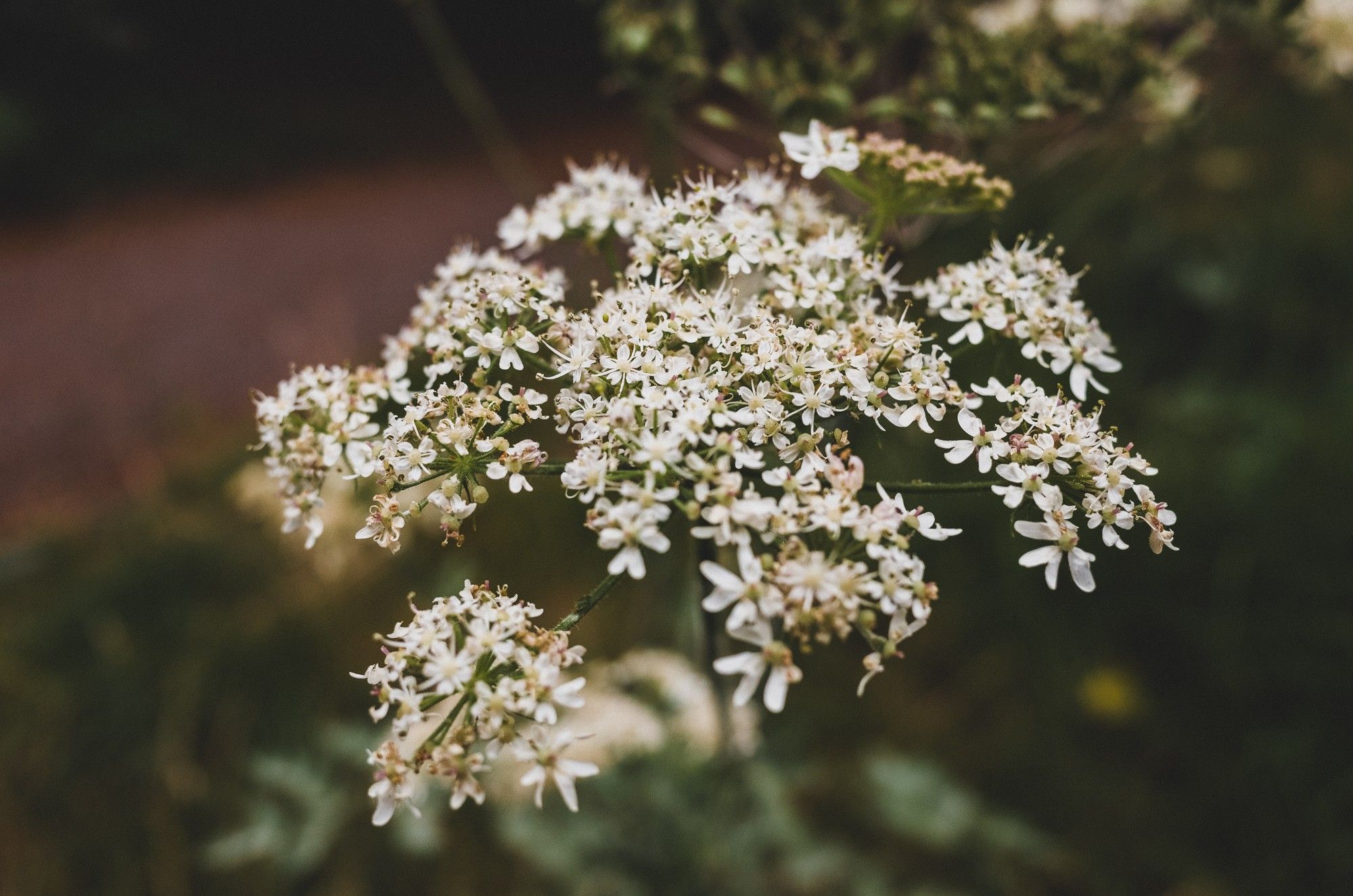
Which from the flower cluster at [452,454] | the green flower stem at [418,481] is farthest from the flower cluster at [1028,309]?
the green flower stem at [418,481]

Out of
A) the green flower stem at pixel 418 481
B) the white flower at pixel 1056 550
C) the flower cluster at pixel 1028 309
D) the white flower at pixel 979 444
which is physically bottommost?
the green flower stem at pixel 418 481

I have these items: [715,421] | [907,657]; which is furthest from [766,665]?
[907,657]

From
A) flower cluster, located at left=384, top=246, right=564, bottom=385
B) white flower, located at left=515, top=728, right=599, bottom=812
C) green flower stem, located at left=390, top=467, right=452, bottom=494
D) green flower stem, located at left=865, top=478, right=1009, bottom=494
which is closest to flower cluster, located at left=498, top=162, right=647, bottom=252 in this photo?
flower cluster, located at left=384, top=246, right=564, bottom=385

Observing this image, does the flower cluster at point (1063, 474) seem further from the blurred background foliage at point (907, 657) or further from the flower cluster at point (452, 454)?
the blurred background foliage at point (907, 657)

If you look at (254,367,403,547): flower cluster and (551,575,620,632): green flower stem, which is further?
(254,367,403,547): flower cluster

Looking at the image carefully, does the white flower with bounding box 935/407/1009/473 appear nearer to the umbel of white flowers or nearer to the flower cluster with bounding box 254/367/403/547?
the umbel of white flowers

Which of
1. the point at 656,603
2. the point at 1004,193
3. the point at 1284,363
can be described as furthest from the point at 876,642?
the point at 1284,363

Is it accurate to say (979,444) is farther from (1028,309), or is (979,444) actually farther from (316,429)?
(316,429)
